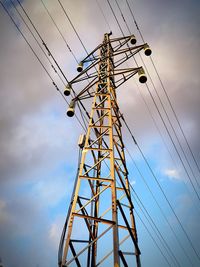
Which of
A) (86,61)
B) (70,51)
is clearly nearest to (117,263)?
(70,51)

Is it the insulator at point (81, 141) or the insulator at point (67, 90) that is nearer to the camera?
the insulator at point (81, 141)

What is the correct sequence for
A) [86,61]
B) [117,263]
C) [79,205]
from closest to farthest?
[117,263] → [79,205] → [86,61]

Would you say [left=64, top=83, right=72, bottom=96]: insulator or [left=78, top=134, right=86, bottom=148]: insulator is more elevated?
[left=64, top=83, right=72, bottom=96]: insulator

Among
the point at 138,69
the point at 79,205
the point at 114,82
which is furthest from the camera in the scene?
the point at 114,82

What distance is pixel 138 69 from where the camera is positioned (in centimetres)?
736

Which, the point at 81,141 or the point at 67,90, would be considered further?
the point at 67,90

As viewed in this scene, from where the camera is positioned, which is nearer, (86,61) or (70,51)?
(70,51)

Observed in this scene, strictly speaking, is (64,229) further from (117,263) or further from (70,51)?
(70,51)

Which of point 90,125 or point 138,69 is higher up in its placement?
point 138,69

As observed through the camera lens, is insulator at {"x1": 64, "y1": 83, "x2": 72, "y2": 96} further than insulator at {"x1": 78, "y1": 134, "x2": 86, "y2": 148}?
Yes

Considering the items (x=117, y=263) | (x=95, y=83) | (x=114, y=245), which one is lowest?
(x=117, y=263)

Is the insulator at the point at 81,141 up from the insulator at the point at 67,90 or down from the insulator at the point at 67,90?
down

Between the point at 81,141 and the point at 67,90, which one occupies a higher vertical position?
the point at 67,90

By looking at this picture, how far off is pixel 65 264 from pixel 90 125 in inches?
141
